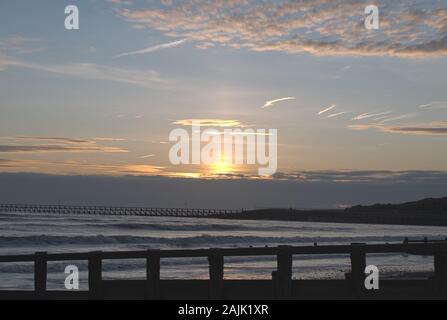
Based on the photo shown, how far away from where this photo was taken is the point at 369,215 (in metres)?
119

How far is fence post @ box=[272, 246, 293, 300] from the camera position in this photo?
10.3 meters

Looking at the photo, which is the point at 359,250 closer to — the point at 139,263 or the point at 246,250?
the point at 246,250

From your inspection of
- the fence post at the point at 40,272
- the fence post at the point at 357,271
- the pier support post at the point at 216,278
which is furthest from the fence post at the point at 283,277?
the fence post at the point at 40,272

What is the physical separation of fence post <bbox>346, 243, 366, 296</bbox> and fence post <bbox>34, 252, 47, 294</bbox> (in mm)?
5068

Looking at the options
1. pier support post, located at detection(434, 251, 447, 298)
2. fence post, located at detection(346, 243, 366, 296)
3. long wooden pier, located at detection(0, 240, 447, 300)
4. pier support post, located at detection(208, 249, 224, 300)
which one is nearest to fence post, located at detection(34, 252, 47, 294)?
long wooden pier, located at detection(0, 240, 447, 300)

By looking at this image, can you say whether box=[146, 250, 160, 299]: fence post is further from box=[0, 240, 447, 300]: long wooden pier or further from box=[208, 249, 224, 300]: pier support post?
box=[208, 249, 224, 300]: pier support post

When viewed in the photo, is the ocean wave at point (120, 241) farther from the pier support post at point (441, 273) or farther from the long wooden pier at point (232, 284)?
the pier support post at point (441, 273)

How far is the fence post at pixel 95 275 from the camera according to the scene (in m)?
10.6

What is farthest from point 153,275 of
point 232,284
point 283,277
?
point 283,277

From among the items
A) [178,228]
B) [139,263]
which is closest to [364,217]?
[178,228]

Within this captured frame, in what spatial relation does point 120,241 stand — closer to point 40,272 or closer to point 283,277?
point 40,272

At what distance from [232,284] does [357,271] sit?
207 cm

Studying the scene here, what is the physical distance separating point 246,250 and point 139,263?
19.9 meters
